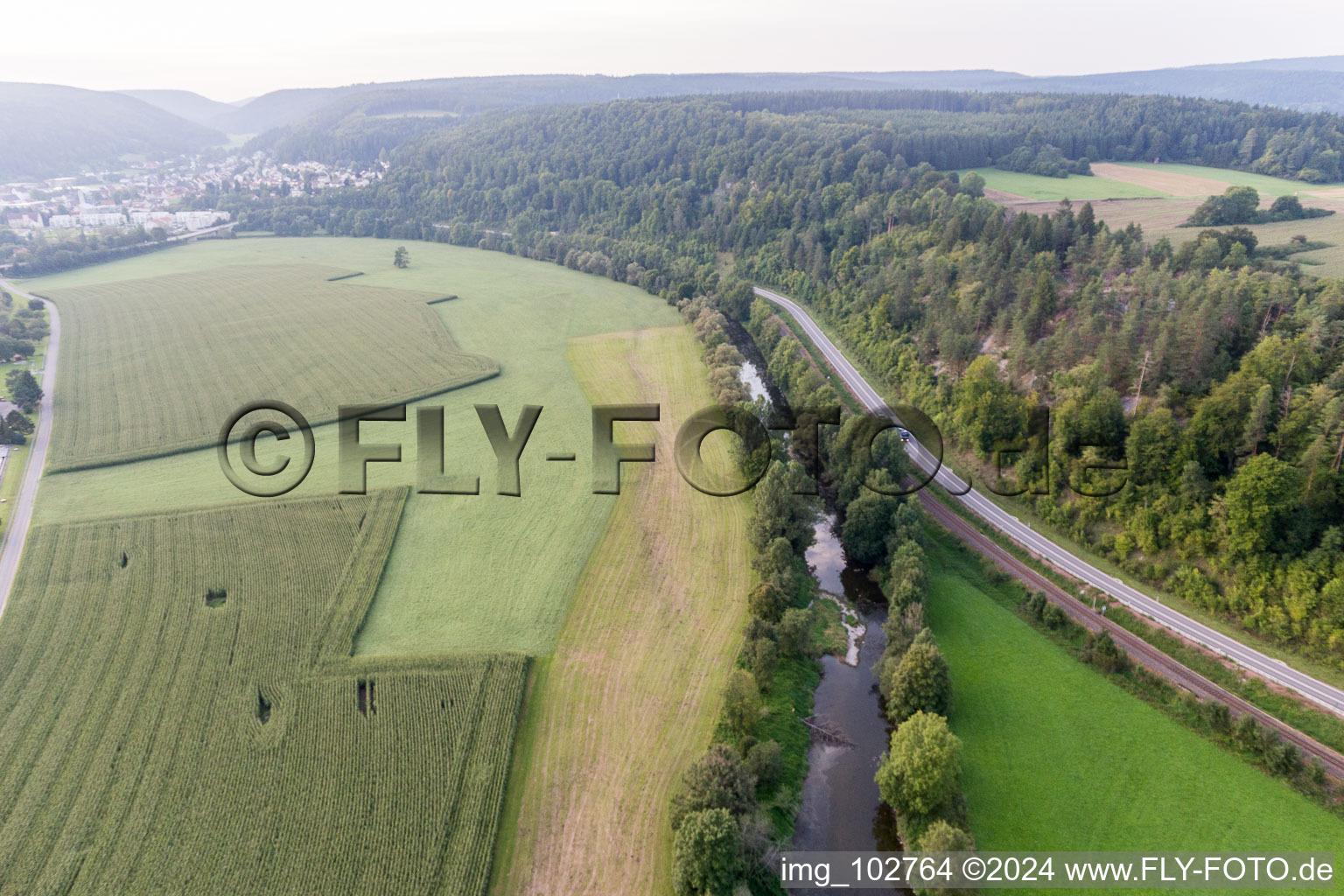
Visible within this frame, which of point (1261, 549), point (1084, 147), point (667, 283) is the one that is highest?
point (1084, 147)

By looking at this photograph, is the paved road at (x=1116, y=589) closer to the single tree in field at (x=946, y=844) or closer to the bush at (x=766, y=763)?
the single tree in field at (x=946, y=844)

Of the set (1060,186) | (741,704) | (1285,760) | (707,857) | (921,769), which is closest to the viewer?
(707,857)

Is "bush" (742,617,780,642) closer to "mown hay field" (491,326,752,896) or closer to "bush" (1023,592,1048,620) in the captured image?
"mown hay field" (491,326,752,896)

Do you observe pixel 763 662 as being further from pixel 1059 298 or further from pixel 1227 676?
pixel 1059 298

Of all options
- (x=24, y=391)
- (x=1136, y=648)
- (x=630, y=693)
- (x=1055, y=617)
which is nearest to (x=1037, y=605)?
(x=1055, y=617)

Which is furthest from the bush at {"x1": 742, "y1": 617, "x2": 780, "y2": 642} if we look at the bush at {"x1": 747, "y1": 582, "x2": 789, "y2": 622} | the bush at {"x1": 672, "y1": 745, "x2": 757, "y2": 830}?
the bush at {"x1": 672, "y1": 745, "x2": 757, "y2": 830}

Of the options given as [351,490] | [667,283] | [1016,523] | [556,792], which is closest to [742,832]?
[556,792]

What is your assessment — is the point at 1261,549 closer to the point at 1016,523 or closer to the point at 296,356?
the point at 1016,523

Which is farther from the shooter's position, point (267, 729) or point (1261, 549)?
point (1261, 549)
